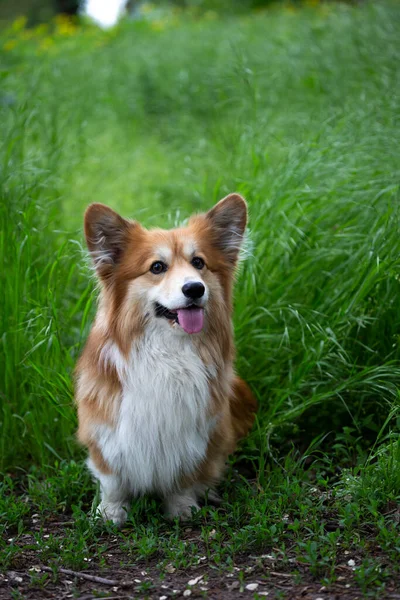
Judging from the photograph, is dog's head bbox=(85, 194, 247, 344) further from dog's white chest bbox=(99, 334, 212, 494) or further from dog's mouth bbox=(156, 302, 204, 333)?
dog's white chest bbox=(99, 334, 212, 494)

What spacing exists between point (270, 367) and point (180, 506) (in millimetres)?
954

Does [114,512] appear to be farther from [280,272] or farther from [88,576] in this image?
[280,272]

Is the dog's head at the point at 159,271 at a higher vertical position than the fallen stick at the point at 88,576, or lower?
higher

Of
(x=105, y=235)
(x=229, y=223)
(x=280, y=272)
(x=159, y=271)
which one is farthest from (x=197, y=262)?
(x=280, y=272)

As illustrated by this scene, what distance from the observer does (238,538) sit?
2889 mm

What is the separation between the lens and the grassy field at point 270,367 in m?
2.79

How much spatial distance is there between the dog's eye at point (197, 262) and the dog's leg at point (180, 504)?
99 cm

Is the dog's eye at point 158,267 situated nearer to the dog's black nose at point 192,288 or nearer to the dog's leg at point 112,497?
the dog's black nose at point 192,288

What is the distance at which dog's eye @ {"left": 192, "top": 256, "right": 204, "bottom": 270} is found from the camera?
3.19m

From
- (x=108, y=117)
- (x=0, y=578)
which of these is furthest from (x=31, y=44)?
(x=0, y=578)

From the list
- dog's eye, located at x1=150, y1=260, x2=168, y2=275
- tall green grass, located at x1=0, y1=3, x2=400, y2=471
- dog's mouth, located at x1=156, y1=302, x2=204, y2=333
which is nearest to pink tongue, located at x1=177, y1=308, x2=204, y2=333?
dog's mouth, located at x1=156, y1=302, x2=204, y2=333

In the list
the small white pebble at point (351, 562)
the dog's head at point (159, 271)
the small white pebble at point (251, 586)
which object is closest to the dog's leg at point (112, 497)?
the dog's head at point (159, 271)

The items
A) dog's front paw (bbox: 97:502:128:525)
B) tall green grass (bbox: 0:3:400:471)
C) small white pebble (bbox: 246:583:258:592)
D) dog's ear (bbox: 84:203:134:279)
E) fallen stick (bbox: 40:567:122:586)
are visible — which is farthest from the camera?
tall green grass (bbox: 0:3:400:471)

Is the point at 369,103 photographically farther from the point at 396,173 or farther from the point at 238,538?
the point at 238,538
